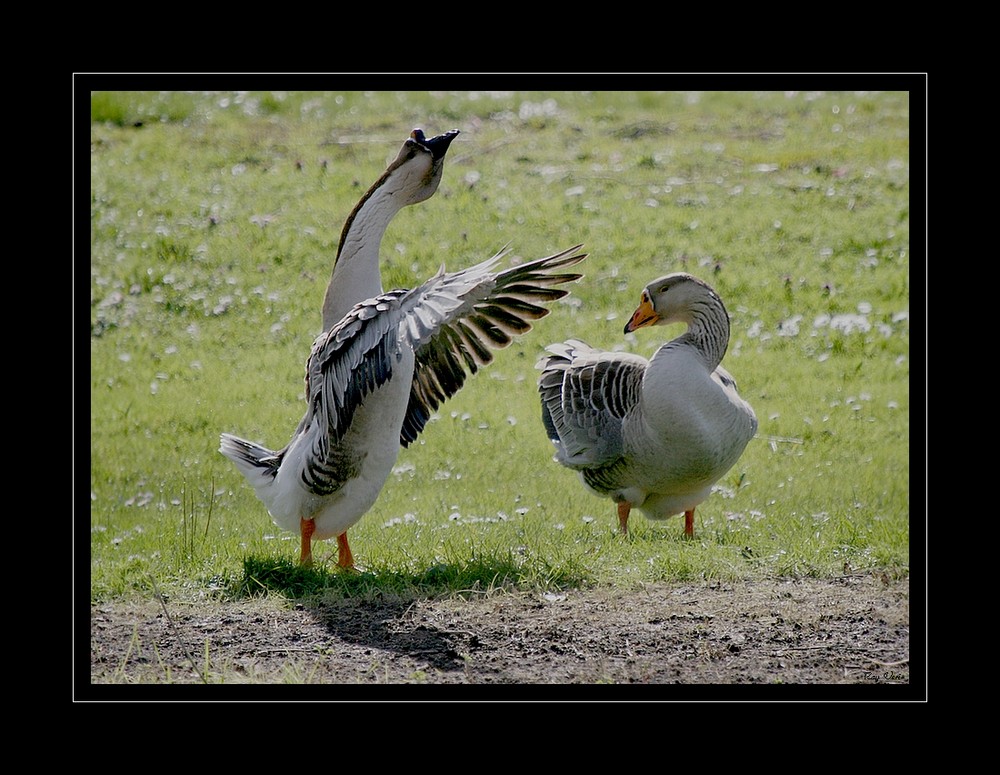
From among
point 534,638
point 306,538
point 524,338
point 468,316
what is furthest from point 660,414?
point 524,338

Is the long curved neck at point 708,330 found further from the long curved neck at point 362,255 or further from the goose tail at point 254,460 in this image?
the goose tail at point 254,460

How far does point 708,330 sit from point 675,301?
20cm

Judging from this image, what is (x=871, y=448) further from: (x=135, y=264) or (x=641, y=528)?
(x=135, y=264)

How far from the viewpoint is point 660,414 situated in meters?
4.91

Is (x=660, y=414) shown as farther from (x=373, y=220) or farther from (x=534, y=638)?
(x=373, y=220)

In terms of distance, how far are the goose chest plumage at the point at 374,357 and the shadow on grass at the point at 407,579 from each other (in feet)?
0.54

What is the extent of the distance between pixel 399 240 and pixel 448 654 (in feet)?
16.8

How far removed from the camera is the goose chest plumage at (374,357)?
13.4ft

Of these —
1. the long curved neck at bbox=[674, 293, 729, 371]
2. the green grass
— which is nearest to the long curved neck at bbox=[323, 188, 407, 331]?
the green grass

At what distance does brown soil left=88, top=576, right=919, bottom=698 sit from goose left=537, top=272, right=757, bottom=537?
2.13 ft

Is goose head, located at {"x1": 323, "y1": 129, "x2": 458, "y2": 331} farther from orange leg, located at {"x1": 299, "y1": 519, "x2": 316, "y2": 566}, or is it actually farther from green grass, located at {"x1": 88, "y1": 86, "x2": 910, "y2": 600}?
green grass, located at {"x1": 88, "y1": 86, "x2": 910, "y2": 600}

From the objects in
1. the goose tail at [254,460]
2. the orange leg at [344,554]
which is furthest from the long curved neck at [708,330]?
the goose tail at [254,460]

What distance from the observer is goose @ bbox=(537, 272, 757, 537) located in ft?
16.0

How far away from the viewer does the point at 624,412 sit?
527 cm
